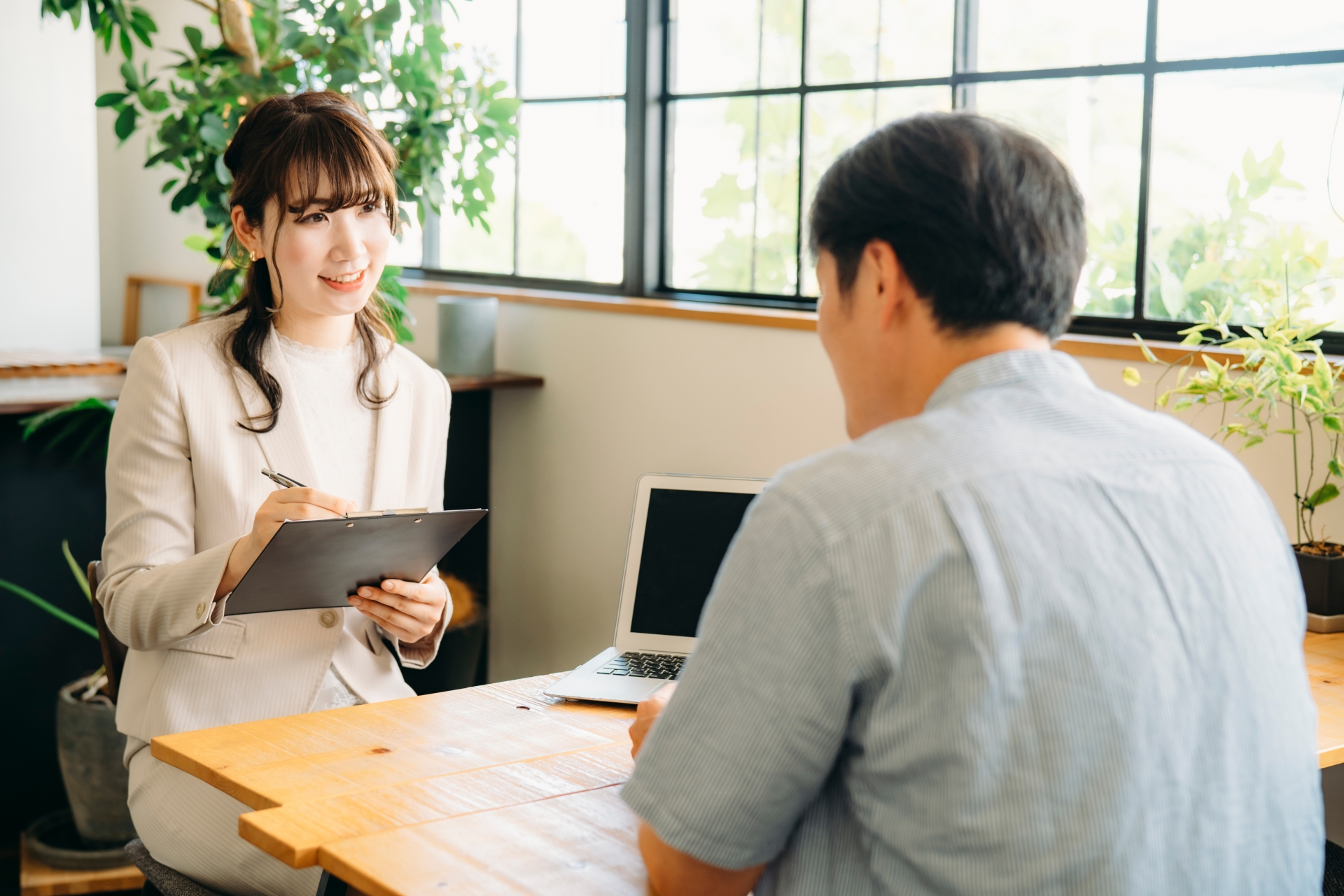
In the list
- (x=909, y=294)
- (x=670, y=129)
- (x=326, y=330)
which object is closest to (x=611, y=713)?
(x=326, y=330)

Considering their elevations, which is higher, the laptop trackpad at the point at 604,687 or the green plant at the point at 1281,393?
the green plant at the point at 1281,393

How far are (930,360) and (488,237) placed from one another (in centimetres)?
289

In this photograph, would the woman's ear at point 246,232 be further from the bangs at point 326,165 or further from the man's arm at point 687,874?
the man's arm at point 687,874

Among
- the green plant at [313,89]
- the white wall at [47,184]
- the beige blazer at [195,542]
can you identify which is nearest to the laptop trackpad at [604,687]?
the beige blazer at [195,542]

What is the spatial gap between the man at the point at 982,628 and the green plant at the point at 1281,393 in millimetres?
964

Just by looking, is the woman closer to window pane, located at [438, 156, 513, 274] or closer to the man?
the man

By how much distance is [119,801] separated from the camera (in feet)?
8.96

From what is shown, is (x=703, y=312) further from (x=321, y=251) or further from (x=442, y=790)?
(x=442, y=790)

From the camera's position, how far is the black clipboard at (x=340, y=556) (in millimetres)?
1372

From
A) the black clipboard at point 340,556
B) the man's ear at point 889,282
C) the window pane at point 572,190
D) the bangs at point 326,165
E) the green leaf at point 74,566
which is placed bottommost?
the green leaf at point 74,566

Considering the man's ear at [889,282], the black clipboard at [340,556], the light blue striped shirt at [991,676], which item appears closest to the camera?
the light blue striped shirt at [991,676]

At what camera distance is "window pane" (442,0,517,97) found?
3.51 meters

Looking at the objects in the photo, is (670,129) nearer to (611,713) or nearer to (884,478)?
(611,713)

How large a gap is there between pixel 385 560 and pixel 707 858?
32.7 inches
